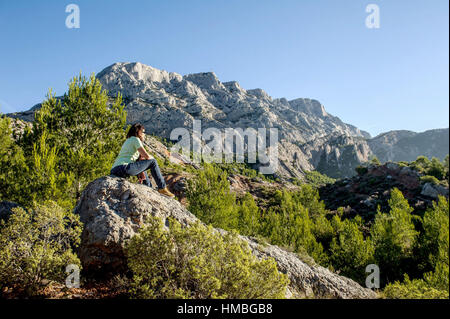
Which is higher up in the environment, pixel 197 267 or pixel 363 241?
pixel 197 267

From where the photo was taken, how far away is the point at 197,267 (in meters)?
3.41

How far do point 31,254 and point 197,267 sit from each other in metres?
3.03

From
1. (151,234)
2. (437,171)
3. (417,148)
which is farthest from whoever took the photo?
(417,148)

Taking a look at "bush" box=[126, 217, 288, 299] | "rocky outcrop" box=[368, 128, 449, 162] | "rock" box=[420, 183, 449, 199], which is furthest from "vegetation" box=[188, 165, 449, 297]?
"rocky outcrop" box=[368, 128, 449, 162]

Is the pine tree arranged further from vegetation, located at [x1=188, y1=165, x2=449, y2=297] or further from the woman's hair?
vegetation, located at [x1=188, y1=165, x2=449, y2=297]

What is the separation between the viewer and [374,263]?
20938 millimetres

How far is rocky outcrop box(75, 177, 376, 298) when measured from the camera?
14.4ft

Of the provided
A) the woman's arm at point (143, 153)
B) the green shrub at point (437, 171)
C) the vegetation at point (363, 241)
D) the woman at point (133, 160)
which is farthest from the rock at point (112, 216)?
the green shrub at point (437, 171)

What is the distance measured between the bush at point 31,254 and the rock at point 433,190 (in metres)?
52.2

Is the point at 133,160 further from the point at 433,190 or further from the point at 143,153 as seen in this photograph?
the point at 433,190

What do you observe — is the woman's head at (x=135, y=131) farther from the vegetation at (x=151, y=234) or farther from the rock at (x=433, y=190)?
the rock at (x=433, y=190)

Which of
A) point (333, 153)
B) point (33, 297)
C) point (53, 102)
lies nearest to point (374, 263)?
point (33, 297)

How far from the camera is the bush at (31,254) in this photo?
Result: 12.1 feet

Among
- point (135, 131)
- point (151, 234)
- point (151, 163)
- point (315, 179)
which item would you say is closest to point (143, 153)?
point (151, 163)
